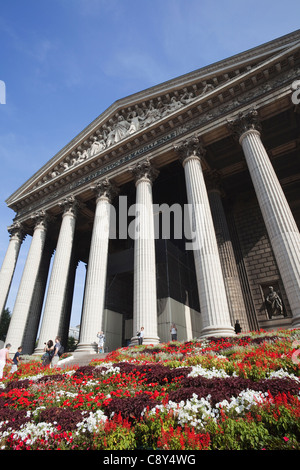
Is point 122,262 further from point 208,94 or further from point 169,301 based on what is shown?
point 208,94

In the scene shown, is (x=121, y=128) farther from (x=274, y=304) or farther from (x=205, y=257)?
(x=274, y=304)

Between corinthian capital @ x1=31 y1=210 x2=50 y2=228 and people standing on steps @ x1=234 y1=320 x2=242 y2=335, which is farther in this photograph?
corinthian capital @ x1=31 y1=210 x2=50 y2=228

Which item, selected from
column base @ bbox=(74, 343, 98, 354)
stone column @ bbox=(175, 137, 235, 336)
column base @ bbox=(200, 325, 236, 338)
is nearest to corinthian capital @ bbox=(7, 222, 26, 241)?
column base @ bbox=(74, 343, 98, 354)

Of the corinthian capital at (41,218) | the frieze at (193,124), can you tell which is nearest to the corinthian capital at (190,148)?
the frieze at (193,124)

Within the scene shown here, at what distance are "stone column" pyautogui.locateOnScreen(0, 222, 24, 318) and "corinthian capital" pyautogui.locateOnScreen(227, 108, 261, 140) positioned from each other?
83.1 feet

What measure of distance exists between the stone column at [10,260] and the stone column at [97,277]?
37.5 feet

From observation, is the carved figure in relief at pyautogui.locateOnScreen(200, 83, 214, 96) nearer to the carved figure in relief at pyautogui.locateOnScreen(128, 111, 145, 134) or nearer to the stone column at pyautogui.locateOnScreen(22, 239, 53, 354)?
the carved figure in relief at pyautogui.locateOnScreen(128, 111, 145, 134)

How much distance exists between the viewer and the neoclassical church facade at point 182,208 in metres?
16.9

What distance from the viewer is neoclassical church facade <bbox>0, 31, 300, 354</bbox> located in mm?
16922

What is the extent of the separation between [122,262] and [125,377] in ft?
58.4

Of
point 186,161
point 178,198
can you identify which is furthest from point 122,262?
point 186,161

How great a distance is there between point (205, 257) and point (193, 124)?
11920 millimetres

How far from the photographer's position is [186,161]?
20.4m

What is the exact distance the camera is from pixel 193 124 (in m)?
21.7
